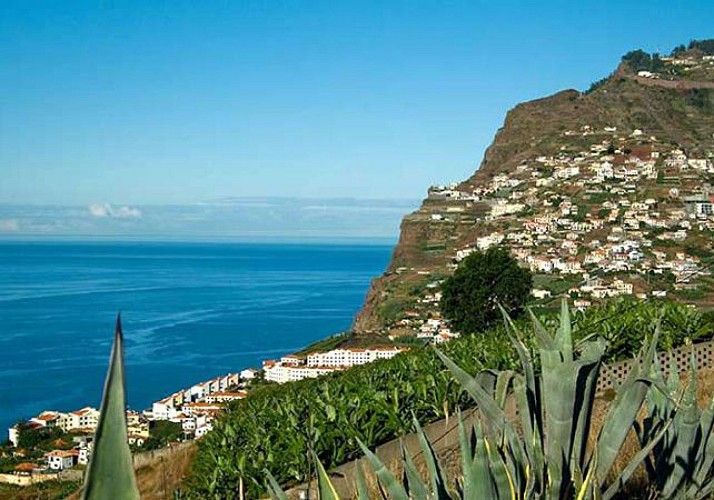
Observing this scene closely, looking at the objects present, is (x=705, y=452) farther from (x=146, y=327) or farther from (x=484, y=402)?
(x=146, y=327)

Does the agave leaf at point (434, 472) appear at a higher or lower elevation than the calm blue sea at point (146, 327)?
higher

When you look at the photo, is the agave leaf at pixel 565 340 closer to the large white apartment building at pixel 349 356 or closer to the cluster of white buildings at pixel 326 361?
the cluster of white buildings at pixel 326 361

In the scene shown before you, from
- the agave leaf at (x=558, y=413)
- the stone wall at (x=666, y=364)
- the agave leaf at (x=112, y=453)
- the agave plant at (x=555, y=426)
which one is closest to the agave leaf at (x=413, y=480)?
the agave plant at (x=555, y=426)

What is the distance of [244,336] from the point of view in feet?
198

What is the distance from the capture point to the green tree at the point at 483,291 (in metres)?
18.4

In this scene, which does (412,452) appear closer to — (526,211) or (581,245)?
(581,245)

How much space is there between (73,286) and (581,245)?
70.0m

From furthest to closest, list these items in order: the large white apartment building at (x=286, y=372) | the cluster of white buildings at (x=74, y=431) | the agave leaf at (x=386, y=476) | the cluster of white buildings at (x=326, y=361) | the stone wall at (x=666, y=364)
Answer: the cluster of white buildings at (x=326, y=361)
the large white apartment building at (x=286, y=372)
the cluster of white buildings at (x=74, y=431)
the stone wall at (x=666, y=364)
the agave leaf at (x=386, y=476)

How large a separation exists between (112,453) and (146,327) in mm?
62223

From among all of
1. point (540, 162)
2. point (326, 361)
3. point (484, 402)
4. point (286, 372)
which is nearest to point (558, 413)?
point (484, 402)

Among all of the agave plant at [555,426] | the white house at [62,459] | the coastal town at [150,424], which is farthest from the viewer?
the white house at [62,459]

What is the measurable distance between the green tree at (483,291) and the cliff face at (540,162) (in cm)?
1929

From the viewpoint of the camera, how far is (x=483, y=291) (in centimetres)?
1836

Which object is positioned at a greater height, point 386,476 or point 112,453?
point 112,453
